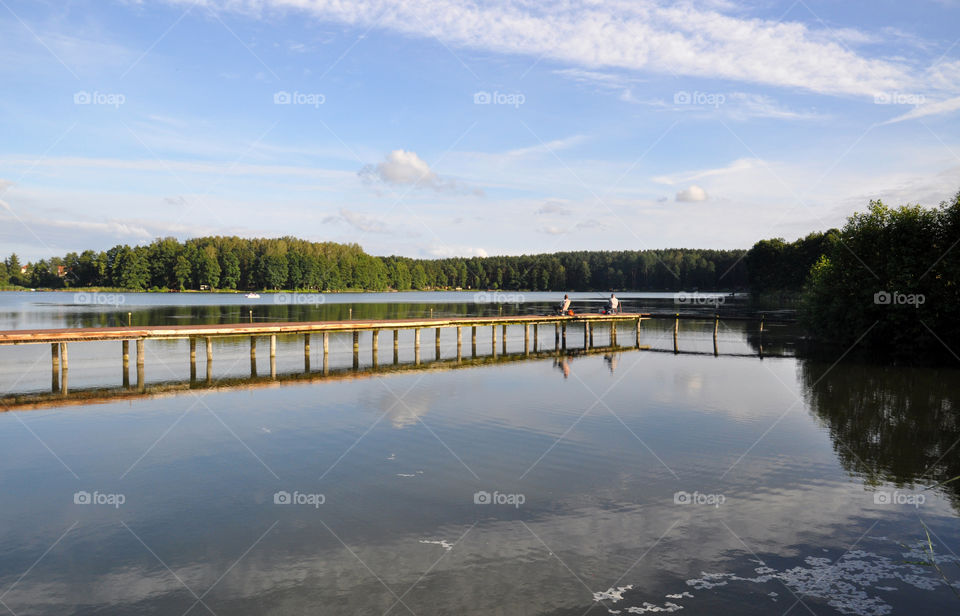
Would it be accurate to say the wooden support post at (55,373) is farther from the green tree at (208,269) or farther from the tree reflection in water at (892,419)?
the green tree at (208,269)

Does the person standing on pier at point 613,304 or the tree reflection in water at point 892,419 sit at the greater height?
the person standing on pier at point 613,304

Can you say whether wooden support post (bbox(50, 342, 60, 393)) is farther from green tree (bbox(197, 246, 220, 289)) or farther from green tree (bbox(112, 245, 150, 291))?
green tree (bbox(112, 245, 150, 291))

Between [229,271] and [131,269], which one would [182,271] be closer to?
[229,271]

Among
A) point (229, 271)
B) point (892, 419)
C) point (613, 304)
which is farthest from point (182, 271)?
point (892, 419)

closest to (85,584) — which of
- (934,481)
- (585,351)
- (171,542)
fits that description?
(171,542)

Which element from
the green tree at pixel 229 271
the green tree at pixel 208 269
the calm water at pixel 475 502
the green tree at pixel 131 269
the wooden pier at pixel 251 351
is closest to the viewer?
the calm water at pixel 475 502

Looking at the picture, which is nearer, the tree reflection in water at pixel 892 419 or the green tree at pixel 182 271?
the tree reflection in water at pixel 892 419

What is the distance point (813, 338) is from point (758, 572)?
50218 mm

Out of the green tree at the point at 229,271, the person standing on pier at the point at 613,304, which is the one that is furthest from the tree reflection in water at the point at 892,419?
the green tree at the point at 229,271

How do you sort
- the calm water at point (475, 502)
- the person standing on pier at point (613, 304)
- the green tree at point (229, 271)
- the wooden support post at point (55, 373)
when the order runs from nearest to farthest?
the calm water at point (475, 502) → the wooden support post at point (55, 373) → the person standing on pier at point (613, 304) → the green tree at point (229, 271)

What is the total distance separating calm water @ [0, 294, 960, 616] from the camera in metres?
9.06

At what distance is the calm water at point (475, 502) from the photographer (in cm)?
906

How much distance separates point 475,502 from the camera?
1259 cm

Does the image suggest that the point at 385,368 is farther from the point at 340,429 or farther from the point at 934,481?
the point at 934,481
